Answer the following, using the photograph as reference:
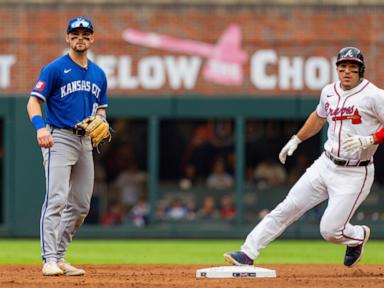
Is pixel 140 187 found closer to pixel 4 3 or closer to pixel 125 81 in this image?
pixel 125 81

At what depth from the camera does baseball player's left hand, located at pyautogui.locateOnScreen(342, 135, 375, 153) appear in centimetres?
888

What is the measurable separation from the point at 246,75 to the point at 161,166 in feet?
6.94

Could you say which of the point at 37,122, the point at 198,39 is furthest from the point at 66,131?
the point at 198,39

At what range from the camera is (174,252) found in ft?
46.7

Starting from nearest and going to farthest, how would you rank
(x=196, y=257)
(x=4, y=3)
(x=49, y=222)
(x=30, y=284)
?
(x=30, y=284) < (x=49, y=222) < (x=196, y=257) < (x=4, y=3)

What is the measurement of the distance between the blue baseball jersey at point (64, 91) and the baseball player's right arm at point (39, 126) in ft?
0.24

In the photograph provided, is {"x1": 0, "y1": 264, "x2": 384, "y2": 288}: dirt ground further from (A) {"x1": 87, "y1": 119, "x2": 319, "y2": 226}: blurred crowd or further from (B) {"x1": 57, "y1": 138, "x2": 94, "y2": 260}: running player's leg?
(A) {"x1": 87, "y1": 119, "x2": 319, "y2": 226}: blurred crowd

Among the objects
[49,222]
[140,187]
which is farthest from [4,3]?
[49,222]

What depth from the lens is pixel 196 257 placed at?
1319 centimetres

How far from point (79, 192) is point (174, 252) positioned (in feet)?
16.8

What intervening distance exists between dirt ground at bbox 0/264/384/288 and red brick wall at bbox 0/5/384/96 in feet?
24.2

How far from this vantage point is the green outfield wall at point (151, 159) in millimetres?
17609

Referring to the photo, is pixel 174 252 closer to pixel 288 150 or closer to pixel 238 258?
pixel 288 150

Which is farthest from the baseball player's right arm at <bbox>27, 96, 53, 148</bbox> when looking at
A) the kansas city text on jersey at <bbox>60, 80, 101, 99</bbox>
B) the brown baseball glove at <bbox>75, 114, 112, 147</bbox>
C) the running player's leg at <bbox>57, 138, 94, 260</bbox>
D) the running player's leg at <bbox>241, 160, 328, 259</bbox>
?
the running player's leg at <bbox>241, 160, 328, 259</bbox>
